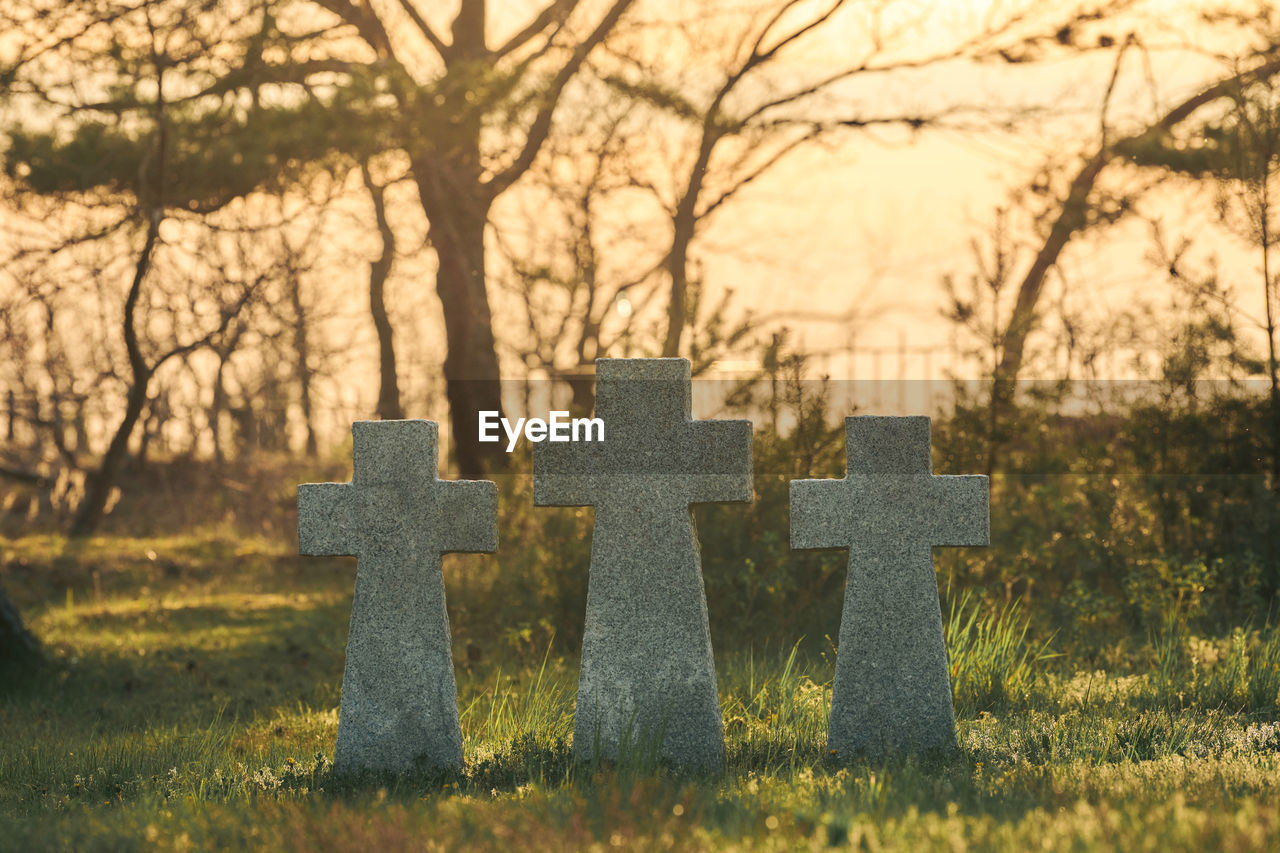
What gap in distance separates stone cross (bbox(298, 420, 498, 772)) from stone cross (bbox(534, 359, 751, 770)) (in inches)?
17.0

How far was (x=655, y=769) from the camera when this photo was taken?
5133 mm

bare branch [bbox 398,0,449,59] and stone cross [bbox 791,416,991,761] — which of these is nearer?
stone cross [bbox 791,416,991,761]

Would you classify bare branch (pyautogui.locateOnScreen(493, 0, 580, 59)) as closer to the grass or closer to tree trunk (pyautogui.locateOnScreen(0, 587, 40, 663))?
the grass

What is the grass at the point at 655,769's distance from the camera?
3947 millimetres

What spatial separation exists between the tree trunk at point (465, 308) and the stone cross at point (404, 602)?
8993mm

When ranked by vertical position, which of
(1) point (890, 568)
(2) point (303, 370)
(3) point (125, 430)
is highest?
(2) point (303, 370)

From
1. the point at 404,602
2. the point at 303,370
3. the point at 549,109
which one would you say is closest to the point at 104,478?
the point at 303,370

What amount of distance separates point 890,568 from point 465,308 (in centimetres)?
1001

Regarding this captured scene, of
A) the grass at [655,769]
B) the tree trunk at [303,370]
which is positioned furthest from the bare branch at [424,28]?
the grass at [655,769]

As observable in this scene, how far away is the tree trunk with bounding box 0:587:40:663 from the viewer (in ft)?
28.2

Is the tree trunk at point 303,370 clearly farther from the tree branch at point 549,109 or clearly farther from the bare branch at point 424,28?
the bare branch at point 424,28

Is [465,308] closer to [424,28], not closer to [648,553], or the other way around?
[424,28]

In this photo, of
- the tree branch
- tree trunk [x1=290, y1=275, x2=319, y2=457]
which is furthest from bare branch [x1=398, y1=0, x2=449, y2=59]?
tree trunk [x1=290, y1=275, x2=319, y2=457]

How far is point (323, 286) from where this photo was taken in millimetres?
20125
